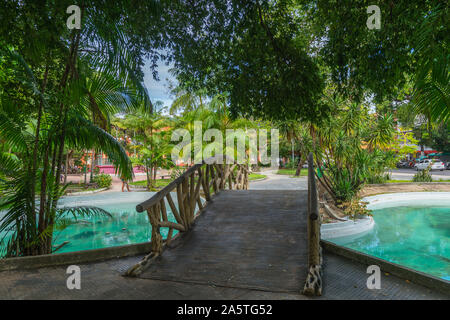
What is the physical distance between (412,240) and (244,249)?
6154mm

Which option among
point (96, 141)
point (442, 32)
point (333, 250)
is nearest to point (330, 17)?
point (442, 32)

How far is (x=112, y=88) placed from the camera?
15.6ft

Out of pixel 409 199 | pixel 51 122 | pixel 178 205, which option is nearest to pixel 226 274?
pixel 178 205

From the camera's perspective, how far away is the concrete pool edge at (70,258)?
139 inches

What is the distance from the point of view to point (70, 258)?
12.4 ft

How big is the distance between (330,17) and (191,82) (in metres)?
2.67

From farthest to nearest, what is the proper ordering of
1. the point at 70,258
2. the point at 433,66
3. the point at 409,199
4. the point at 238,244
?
the point at 409,199 < the point at 238,244 < the point at 70,258 < the point at 433,66

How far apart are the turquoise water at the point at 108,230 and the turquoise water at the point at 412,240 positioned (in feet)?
17.7

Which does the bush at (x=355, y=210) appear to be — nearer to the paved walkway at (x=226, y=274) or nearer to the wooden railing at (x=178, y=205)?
the wooden railing at (x=178, y=205)

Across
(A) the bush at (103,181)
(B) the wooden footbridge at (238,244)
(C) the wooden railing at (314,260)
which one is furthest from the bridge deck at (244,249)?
(A) the bush at (103,181)

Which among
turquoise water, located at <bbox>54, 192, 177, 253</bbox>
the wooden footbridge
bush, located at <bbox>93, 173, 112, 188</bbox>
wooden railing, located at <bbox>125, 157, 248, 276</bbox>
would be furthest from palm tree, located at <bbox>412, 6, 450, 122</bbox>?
bush, located at <bbox>93, 173, 112, 188</bbox>

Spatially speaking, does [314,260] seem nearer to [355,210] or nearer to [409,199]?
[355,210]
